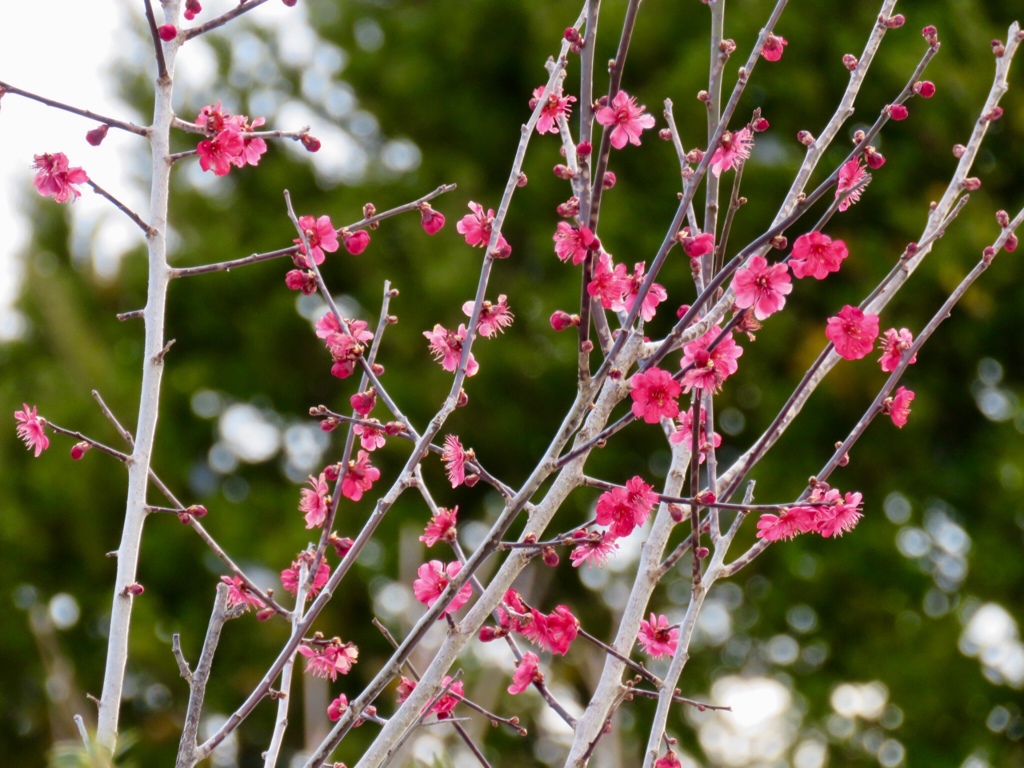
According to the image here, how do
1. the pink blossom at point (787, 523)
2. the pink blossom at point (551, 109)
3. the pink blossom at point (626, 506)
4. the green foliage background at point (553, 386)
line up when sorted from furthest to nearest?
the green foliage background at point (553, 386)
the pink blossom at point (551, 109)
the pink blossom at point (787, 523)
the pink blossom at point (626, 506)

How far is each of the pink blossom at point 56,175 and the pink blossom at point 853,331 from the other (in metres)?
1.08

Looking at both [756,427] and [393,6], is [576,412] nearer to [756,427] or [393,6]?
[756,427]

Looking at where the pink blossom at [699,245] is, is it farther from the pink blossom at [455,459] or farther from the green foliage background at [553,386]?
the green foliage background at [553,386]

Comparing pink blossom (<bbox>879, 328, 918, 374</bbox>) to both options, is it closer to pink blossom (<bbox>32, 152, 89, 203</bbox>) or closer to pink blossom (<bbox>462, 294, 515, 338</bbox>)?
pink blossom (<bbox>462, 294, 515, 338</bbox>)

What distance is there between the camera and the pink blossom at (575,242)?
137 cm

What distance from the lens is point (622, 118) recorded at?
60.1 inches

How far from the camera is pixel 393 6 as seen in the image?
875 cm

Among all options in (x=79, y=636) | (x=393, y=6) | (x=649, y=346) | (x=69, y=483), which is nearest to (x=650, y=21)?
(x=393, y=6)

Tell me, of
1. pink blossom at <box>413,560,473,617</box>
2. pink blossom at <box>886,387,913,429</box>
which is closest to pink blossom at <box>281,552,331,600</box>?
pink blossom at <box>413,560,473,617</box>

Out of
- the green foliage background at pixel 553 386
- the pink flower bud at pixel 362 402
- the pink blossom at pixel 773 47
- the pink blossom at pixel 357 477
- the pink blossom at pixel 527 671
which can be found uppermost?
the pink blossom at pixel 773 47

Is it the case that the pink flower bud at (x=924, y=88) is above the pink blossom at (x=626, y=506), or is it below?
above

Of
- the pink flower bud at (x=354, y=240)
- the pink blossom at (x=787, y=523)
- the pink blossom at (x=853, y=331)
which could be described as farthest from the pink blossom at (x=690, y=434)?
the pink flower bud at (x=354, y=240)

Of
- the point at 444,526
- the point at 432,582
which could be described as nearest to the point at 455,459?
the point at 444,526

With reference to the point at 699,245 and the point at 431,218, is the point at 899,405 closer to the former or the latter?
the point at 699,245
